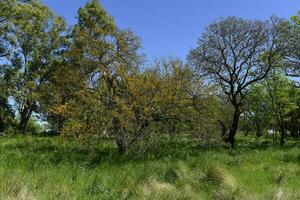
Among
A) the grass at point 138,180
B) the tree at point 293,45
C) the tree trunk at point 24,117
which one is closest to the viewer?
the grass at point 138,180

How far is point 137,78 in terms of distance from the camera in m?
16.2

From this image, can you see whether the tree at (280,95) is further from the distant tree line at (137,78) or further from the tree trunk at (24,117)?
the tree trunk at (24,117)

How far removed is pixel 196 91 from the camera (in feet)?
64.3

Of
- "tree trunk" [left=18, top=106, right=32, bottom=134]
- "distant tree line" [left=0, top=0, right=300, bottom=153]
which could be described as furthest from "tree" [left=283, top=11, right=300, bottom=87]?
"tree trunk" [left=18, top=106, right=32, bottom=134]

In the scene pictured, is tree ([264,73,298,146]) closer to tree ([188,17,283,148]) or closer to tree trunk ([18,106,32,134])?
tree ([188,17,283,148])

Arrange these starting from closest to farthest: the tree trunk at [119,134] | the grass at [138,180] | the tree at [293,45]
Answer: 1. the grass at [138,180]
2. the tree trunk at [119,134]
3. the tree at [293,45]

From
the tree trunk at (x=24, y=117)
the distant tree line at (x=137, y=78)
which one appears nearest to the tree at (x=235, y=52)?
the distant tree line at (x=137, y=78)

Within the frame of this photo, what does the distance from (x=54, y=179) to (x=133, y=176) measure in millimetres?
2543

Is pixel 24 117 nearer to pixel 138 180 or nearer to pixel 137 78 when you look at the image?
pixel 137 78

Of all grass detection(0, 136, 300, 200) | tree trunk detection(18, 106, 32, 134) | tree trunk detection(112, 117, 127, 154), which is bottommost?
grass detection(0, 136, 300, 200)

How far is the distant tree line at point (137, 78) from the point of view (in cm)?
1572

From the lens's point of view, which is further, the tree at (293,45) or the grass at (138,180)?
the tree at (293,45)

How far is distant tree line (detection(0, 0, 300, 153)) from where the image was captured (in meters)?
15.7

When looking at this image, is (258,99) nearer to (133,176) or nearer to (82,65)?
(82,65)
